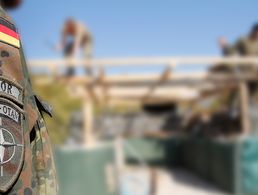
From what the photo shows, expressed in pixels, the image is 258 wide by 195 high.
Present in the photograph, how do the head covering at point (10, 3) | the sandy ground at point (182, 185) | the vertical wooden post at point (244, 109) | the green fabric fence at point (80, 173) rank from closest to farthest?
the head covering at point (10, 3) < the green fabric fence at point (80, 173) < the vertical wooden post at point (244, 109) < the sandy ground at point (182, 185)

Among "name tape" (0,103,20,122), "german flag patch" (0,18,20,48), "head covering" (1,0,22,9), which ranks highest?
"head covering" (1,0,22,9)

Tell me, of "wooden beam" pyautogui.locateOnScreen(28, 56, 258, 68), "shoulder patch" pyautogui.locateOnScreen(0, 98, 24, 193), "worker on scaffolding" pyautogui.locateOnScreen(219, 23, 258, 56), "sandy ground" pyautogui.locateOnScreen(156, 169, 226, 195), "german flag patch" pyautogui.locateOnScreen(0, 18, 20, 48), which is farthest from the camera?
"sandy ground" pyautogui.locateOnScreen(156, 169, 226, 195)

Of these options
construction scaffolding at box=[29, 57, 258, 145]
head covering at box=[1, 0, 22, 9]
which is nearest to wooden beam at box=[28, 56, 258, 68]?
construction scaffolding at box=[29, 57, 258, 145]

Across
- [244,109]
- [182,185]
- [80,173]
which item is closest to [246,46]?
[244,109]

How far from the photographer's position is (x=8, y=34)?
1.35 meters

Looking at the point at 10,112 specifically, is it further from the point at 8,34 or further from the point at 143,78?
the point at 143,78

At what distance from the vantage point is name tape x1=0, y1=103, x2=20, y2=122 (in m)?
1.23

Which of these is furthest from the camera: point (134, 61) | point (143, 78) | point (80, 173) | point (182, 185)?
point (182, 185)

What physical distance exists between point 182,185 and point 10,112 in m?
10.5

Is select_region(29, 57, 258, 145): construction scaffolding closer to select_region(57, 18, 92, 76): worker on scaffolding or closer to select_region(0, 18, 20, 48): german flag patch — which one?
select_region(57, 18, 92, 76): worker on scaffolding

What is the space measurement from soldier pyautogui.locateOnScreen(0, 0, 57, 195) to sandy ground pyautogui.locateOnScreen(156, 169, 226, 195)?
8247 mm

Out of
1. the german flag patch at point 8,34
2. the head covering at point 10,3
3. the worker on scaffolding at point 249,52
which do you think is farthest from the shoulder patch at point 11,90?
the worker on scaffolding at point 249,52

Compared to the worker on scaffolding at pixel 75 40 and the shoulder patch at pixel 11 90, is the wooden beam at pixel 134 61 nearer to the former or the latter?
the worker on scaffolding at pixel 75 40

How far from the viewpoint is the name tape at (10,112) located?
1.23 meters
